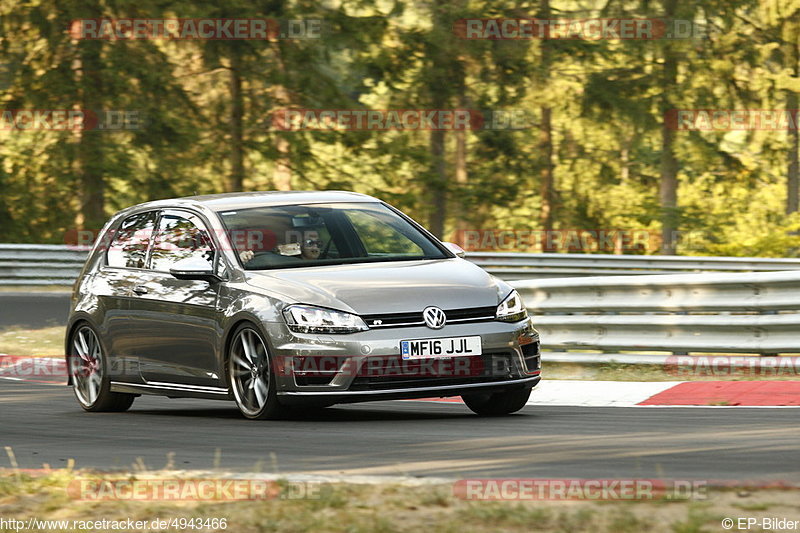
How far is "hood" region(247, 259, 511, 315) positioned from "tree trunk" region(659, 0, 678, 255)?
2681cm

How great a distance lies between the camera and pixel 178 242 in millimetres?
10469

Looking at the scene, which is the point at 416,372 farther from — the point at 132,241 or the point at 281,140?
Result: the point at 281,140

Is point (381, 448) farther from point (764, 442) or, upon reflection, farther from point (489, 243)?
point (489, 243)

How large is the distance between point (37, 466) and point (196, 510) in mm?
2283

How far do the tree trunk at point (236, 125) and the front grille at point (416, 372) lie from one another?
25.6 meters

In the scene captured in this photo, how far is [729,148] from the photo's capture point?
1465 inches

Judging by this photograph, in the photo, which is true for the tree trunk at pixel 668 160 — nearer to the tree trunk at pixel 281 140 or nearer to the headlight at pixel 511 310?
the tree trunk at pixel 281 140

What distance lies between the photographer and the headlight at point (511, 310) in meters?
9.27

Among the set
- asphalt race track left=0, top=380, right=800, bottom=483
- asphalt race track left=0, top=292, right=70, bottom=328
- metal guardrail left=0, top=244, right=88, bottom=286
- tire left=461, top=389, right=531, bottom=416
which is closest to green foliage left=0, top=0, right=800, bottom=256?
metal guardrail left=0, top=244, right=88, bottom=286

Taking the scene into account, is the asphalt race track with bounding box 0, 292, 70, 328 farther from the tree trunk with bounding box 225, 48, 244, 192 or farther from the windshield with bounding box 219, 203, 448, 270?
the windshield with bounding box 219, 203, 448, 270

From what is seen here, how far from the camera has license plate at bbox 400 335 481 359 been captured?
888 cm

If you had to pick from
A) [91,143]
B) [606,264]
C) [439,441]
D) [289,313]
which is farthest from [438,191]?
[439,441]

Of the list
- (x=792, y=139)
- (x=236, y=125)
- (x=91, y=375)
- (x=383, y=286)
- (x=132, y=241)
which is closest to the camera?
(x=383, y=286)

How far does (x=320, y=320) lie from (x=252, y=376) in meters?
0.72
